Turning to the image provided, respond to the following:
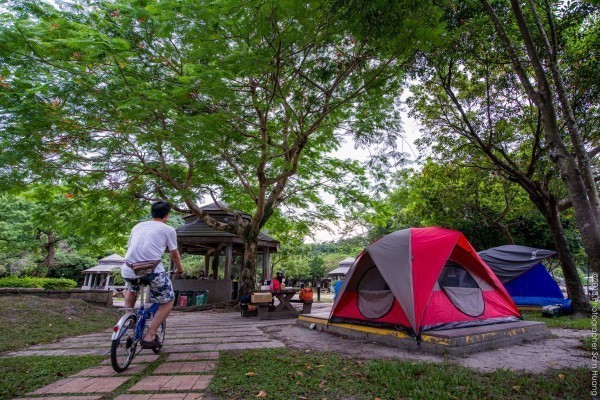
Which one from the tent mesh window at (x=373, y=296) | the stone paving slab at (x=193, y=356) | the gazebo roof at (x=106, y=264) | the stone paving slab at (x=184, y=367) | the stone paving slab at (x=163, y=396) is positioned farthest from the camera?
the gazebo roof at (x=106, y=264)

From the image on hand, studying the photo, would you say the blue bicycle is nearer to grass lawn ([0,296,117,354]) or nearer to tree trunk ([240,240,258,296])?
grass lawn ([0,296,117,354])

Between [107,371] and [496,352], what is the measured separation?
488cm

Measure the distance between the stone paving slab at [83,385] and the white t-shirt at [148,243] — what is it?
1.02 meters

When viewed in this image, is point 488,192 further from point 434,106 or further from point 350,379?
point 350,379

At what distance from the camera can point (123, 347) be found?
3.52 metres

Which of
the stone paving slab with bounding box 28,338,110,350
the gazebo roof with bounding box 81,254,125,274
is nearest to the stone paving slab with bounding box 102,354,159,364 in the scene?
the stone paving slab with bounding box 28,338,110,350

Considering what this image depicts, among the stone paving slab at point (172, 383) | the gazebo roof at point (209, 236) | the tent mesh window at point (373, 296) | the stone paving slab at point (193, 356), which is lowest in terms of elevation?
the stone paving slab at point (193, 356)

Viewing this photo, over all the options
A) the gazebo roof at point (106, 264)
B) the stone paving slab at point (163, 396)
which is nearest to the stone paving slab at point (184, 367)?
the stone paving slab at point (163, 396)

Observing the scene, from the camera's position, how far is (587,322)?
22.6ft

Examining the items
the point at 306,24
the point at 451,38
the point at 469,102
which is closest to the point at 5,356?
the point at 306,24

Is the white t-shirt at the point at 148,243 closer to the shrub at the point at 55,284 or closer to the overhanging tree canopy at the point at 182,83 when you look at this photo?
the overhanging tree canopy at the point at 182,83

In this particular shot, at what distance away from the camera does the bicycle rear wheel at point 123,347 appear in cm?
330

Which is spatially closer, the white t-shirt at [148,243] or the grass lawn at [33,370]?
the grass lawn at [33,370]

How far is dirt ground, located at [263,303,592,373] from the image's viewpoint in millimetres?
3721
